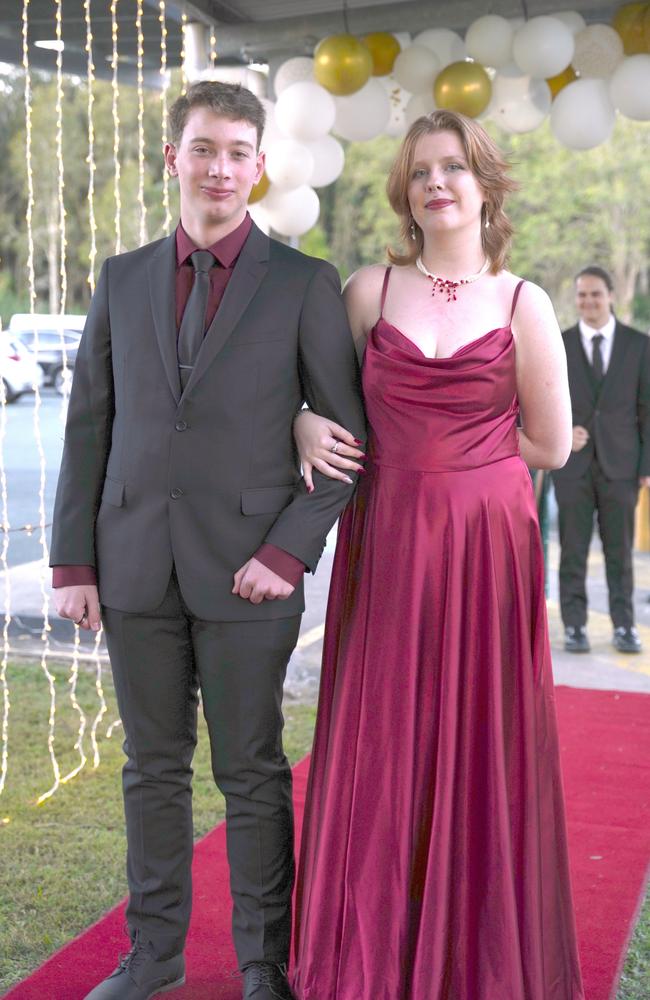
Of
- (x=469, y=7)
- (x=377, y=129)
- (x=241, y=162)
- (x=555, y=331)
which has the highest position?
(x=469, y=7)

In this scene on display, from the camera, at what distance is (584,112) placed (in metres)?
5.65

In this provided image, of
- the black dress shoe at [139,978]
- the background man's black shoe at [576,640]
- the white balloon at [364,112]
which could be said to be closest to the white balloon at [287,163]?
the white balloon at [364,112]

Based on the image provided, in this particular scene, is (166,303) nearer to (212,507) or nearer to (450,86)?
(212,507)

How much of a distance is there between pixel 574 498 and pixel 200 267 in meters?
4.35

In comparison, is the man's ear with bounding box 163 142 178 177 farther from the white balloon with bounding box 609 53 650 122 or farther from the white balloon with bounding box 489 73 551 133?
the white balloon with bounding box 489 73 551 133

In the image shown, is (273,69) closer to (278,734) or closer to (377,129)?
(377,129)

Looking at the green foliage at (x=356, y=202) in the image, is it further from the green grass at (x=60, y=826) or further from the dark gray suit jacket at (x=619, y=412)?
the green grass at (x=60, y=826)

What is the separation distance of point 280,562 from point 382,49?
407 cm

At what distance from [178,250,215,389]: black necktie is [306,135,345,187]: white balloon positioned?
331cm

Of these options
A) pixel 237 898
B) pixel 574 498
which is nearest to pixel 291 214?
pixel 574 498

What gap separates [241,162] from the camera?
8.17ft

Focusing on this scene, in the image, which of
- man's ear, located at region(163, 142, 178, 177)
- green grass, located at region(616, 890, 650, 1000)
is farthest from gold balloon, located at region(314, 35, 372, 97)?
green grass, located at region(616, 890, 650, 1000)

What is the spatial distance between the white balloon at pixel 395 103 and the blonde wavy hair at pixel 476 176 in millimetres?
3526

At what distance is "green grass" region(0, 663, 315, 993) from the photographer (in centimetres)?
Result: 327
